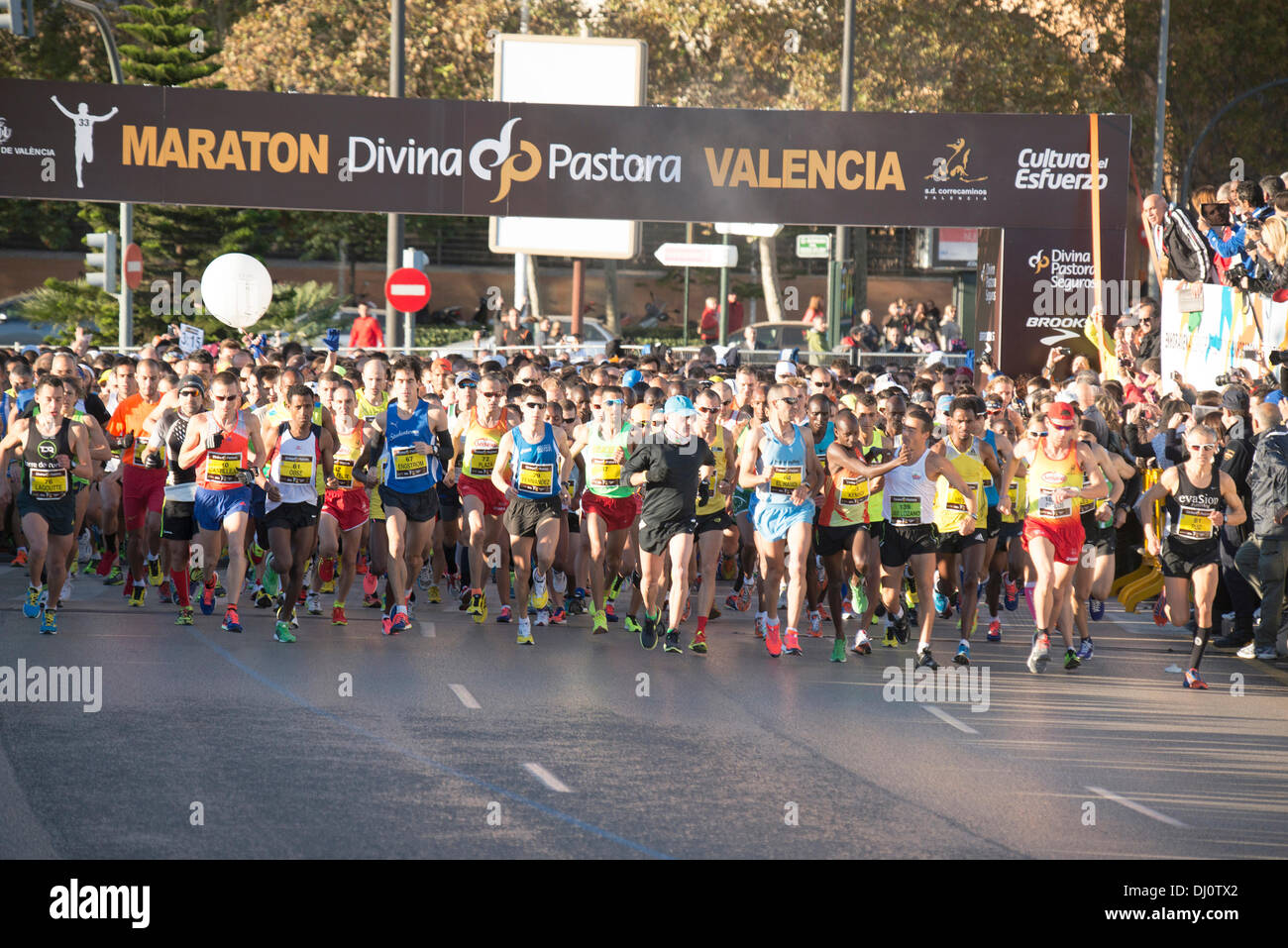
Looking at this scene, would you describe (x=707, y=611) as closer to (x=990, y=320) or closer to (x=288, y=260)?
(x=990, y=320)

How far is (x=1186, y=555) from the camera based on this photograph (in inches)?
517

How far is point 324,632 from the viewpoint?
45.4 ft

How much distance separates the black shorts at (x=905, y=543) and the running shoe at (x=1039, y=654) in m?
0.99

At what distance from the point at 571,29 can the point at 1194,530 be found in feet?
139

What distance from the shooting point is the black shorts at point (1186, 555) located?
1306 cm

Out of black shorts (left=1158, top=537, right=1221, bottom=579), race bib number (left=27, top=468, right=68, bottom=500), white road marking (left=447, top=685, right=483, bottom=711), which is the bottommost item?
white road marking (left=447, top=685, right=483, bottom=711)

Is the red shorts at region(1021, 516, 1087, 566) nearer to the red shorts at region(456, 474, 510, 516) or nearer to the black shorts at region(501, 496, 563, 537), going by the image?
the black shorts at region(501, 496, 563, 537)

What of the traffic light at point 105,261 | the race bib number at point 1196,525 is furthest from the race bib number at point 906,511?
the traffic light at point 105,261

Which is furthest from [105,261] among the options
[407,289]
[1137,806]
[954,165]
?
[1137,806]

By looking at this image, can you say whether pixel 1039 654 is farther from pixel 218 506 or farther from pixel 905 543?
pixel 218 506

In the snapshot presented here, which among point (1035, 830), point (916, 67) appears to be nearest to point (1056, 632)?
point (1035, 830)

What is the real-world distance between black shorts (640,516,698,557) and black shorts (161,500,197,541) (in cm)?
349

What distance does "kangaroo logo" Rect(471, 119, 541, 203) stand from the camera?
23.0 metres

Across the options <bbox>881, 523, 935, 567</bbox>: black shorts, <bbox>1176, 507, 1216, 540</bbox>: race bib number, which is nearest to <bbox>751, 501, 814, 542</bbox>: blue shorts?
<bbox>881, 523, 935, 567</bbox>: black shorts
